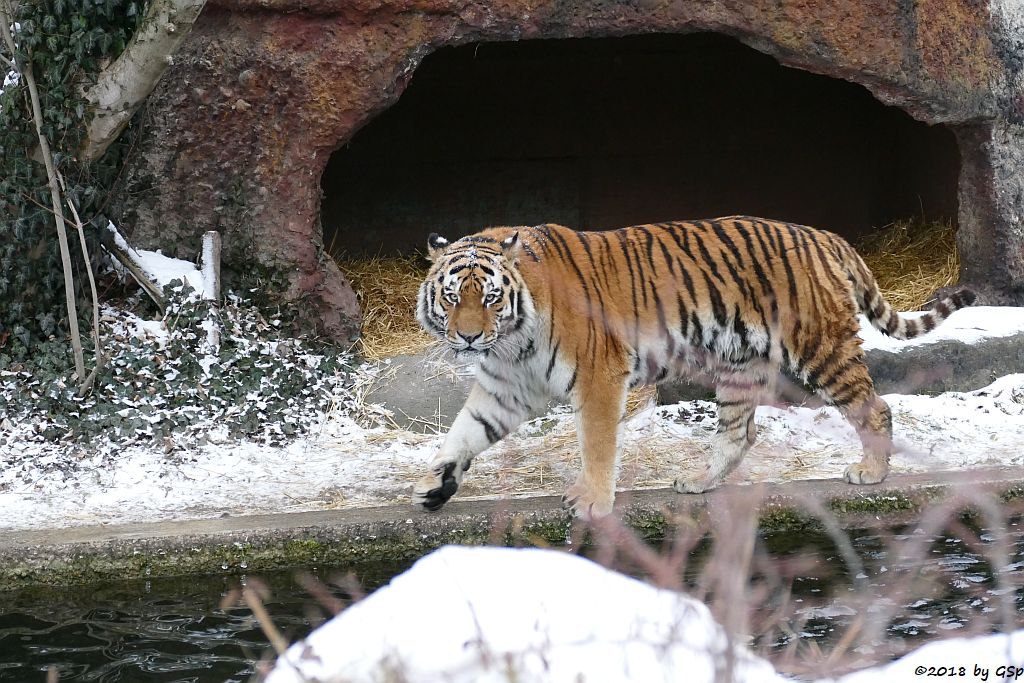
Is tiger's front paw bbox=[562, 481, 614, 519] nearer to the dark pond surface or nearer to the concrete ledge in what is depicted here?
the concrete ledge

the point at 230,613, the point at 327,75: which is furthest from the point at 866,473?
the point at 327,75

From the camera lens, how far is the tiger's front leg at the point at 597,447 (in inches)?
158

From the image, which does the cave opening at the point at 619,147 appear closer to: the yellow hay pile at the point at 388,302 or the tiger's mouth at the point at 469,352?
the yellow hay pile at the point at 388,302

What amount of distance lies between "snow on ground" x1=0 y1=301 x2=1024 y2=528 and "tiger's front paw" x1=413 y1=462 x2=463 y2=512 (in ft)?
1.12

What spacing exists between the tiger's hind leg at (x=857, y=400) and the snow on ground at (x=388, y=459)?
0.51 feet

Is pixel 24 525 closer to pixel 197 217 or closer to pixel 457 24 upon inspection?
pixel 197 217

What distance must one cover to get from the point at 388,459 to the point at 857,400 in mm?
1950

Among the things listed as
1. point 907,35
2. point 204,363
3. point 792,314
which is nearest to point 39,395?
point 204,363

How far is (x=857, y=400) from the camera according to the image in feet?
14.1

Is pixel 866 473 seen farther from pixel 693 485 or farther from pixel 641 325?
pixel 641 325

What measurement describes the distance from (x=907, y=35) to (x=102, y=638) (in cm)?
472

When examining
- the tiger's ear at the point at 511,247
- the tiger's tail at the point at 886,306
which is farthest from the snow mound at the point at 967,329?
the tiger's ear at the point at 511,247

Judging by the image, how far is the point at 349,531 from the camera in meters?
3.93

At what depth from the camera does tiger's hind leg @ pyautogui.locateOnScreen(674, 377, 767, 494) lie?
450 cm
